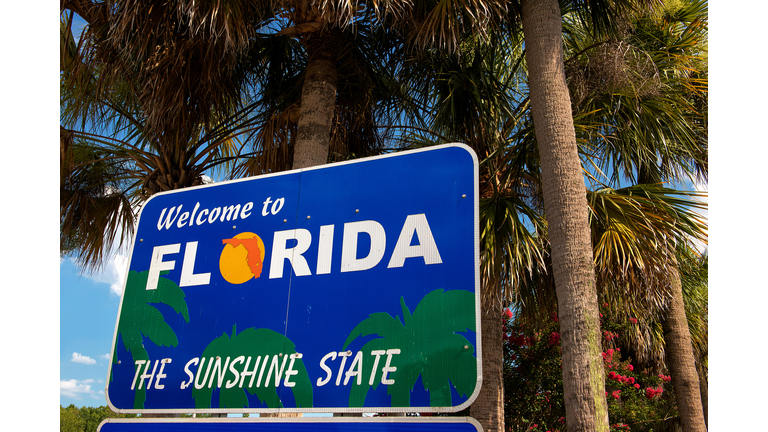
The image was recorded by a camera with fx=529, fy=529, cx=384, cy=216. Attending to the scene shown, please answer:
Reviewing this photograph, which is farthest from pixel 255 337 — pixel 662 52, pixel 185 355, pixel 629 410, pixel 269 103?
pixel 629 410

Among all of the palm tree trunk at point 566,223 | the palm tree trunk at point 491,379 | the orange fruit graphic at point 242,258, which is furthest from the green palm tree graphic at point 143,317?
the palm tree trunk at point 491,379

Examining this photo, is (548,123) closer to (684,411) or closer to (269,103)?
(269,103)

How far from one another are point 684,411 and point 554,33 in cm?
582

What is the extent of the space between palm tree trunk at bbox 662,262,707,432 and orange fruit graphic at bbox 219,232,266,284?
7169 mm

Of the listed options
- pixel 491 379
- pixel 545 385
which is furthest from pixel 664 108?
pixel 545 385

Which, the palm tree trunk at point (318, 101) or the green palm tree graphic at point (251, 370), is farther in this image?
the palm tree trunk at point (318, 101)

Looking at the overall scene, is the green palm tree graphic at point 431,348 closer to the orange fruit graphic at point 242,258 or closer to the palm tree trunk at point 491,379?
the orange fruit graphic at point 242,258

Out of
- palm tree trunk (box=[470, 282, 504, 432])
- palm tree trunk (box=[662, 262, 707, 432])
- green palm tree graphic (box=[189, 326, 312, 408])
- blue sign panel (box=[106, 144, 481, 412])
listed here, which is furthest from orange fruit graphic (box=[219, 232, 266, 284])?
palm tree trunk (box=[662, 262, 707, 432])

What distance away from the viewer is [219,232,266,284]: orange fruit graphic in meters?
1.59

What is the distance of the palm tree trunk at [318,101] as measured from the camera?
5.20 metres

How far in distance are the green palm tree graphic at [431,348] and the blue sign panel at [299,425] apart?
0.05m

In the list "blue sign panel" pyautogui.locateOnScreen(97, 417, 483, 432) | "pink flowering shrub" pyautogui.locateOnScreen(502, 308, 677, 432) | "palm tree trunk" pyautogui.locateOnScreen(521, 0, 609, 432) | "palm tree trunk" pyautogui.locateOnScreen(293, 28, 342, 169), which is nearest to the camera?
"blue sign panel" pyautogui.locateOnScreen(97, 417, 483, 432)

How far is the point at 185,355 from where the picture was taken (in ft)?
5.05

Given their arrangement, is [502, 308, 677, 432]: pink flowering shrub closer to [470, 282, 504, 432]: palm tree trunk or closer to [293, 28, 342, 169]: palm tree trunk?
[470, 282, 504, 432]: palm tree trunk
